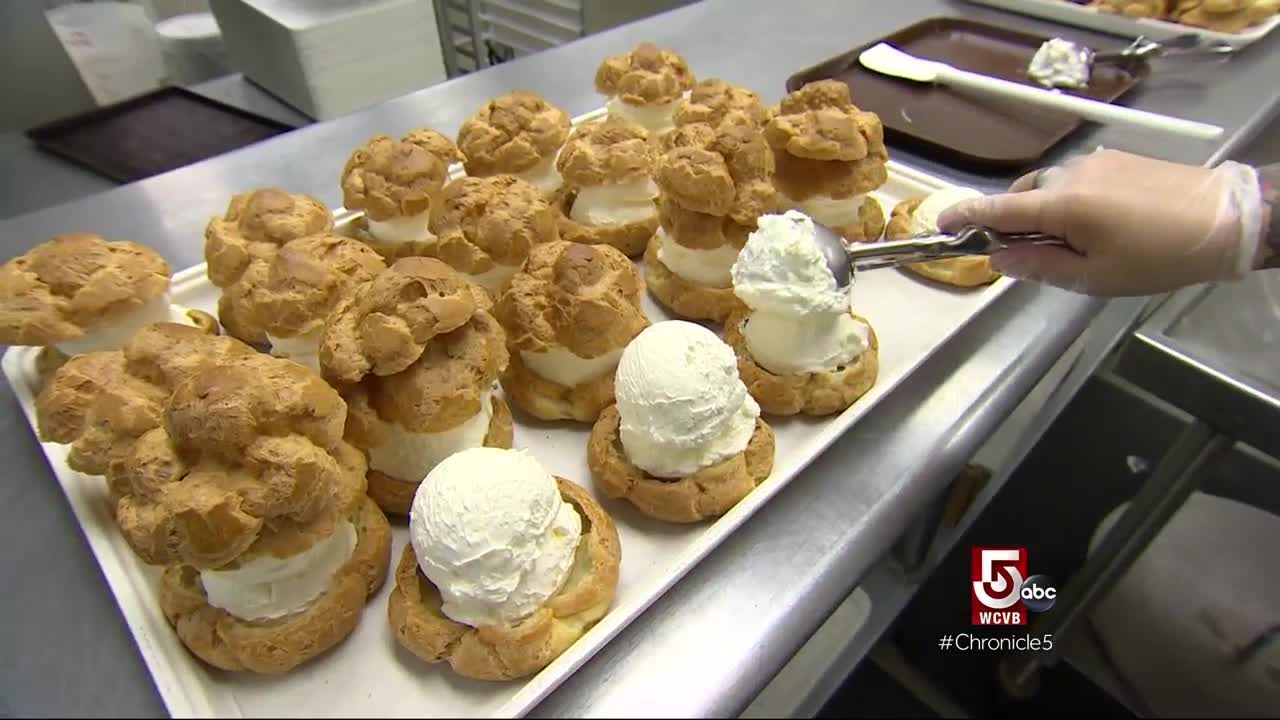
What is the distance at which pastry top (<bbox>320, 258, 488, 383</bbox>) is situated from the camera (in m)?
1.21

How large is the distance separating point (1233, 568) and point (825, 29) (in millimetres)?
2259

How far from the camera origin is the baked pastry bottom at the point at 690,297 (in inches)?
68.6

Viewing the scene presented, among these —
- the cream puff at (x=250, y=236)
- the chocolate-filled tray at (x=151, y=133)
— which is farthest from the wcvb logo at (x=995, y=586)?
the chocolate-filled tray at (x=151, y=133)

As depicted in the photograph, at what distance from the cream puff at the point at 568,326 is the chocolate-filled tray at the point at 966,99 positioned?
1169 millimetres

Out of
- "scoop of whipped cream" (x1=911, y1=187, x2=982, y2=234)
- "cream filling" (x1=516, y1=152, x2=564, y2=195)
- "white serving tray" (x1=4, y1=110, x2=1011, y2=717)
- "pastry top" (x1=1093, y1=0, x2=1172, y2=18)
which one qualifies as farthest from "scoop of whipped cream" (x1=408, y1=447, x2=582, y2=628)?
"pastry top" (x1=1093, y1=0, x2=1172, y2=18)

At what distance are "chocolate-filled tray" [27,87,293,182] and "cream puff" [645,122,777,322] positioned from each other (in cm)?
163

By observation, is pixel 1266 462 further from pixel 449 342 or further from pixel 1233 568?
pixel 449 342

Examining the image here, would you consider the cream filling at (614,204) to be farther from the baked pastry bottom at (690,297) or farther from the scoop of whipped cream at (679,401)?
the scoop of whipped cream at (679,401)

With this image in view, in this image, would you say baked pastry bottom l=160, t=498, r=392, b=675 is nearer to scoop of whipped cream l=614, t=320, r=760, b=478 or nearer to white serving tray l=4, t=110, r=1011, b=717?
white serving tray l=4, t=110, r=1011, b=717

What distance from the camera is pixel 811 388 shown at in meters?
1.49

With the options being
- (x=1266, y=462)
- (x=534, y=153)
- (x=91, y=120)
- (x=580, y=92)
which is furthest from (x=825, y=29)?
(x=91, y=120)

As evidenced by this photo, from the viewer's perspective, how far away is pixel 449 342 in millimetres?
1306

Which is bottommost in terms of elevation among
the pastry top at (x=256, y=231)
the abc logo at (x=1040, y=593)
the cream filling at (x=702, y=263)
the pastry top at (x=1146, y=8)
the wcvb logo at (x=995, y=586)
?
the abc logo at (x=1040, y=593)

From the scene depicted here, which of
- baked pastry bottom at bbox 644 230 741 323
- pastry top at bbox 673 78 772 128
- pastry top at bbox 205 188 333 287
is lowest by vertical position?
baked pastry bottom at bbox 644 230 741 323
